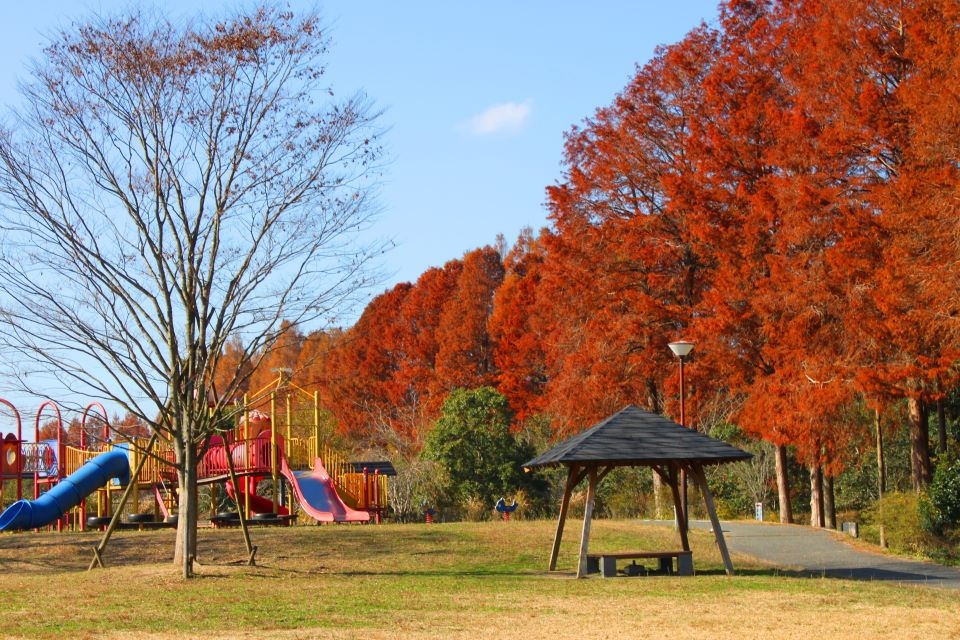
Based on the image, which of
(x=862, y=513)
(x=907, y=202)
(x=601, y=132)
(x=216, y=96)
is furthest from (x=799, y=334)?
(x=216, y=96)

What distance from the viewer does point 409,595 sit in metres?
14.4

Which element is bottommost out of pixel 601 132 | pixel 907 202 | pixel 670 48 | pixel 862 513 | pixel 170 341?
pixel 862 513

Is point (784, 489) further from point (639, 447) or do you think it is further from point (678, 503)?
point (639, 447)

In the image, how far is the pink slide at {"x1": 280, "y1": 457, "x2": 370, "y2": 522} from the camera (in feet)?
88.2

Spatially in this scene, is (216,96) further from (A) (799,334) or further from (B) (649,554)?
(A) (799,334)

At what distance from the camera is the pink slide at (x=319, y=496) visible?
26875mm

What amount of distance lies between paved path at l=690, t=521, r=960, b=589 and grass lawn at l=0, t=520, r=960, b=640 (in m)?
0.98

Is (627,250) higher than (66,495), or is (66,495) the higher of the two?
(627,250)

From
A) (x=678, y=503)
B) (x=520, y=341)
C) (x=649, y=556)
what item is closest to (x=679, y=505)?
(x=678, y=503)

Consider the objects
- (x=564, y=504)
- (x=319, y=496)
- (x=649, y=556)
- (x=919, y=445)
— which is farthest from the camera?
(x=319, y=496)

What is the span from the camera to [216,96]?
17.7 m

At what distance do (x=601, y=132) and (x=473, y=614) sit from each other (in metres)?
24.0

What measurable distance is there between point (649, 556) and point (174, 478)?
1499cm

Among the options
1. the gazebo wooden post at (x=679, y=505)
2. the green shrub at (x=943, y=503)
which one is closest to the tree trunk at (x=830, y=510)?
the green shrub at (x=943, y=503)
